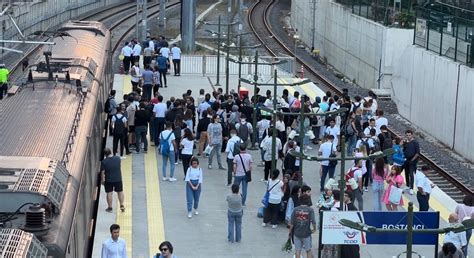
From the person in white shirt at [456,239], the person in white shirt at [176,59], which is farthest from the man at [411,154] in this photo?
the person in white shirt at [176,59]

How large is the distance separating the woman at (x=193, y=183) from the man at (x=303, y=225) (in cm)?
287

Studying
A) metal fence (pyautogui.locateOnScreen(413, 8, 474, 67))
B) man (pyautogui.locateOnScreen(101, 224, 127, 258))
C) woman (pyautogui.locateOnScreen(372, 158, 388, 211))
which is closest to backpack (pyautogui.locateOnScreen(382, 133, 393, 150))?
woman (pyautogui.locateOnScreen(372, 158, 388, 211))

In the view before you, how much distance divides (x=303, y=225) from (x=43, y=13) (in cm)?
4345

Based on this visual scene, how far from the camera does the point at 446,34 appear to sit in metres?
34.9

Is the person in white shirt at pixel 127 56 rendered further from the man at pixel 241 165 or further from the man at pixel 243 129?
the man at pixel 241 165

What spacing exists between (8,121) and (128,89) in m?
20.3

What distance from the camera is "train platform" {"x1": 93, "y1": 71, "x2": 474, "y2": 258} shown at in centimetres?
1980

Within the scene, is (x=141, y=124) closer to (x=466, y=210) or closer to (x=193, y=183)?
(x=193, y=183)

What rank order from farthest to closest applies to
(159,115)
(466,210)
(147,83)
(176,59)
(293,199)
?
(176,59)
(147,83)
(159,115)
(293,199)
(466,210)

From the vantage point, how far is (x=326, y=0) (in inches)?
2201

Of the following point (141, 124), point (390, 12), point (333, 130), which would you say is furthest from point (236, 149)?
point (390, 12)

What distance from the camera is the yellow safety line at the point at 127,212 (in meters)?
20.2

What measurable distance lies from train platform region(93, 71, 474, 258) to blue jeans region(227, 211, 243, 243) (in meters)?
0.14

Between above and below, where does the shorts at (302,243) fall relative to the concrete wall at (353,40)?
above
